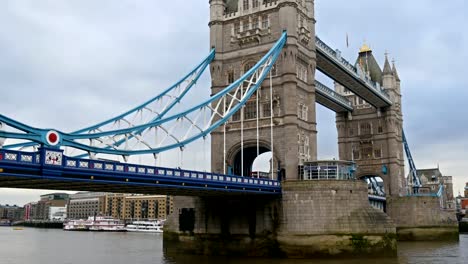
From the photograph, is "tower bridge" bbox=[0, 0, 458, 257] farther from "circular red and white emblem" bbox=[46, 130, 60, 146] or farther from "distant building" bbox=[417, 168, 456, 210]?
"distant building" bbox=[417, 168, 456, 210]

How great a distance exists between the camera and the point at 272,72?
48188 millimetres

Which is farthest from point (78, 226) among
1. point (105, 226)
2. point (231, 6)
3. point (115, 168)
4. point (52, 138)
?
point (52, 138)

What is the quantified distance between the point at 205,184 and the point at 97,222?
9825 centimetres

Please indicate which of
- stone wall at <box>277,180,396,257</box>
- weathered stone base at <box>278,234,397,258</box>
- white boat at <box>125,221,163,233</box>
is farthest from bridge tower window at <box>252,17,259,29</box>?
white boat at <box>125,221,163,233</box>

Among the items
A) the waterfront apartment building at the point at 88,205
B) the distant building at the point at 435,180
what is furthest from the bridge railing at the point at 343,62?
the waterfront apartment building at the point at 88,205

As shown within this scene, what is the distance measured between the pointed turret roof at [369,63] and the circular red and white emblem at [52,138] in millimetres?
61505

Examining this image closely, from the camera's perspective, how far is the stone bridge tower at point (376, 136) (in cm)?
7462

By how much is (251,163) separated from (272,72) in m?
11.0

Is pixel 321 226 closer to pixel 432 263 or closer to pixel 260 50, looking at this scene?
pixel 432 263

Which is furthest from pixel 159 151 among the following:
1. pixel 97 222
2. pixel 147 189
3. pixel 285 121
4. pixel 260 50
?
pixel 97 222

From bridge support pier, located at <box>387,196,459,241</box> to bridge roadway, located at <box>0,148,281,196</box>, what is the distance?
110ft

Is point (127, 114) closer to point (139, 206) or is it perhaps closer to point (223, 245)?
point (223, 245)

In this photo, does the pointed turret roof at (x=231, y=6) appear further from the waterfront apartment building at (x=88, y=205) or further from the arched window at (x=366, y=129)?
the waterfront apartment building at (x=88, y=205)

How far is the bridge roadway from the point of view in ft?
78.5
